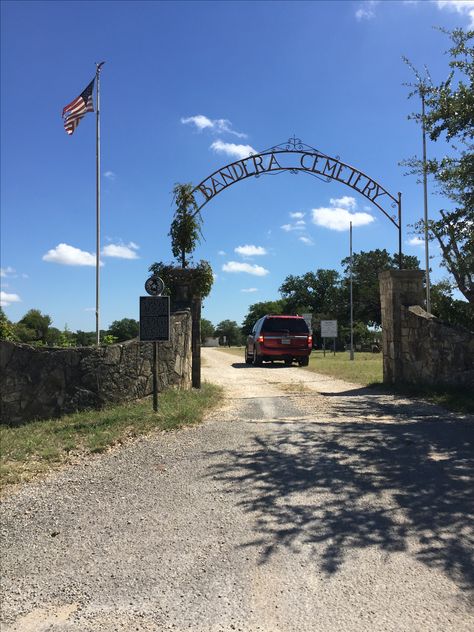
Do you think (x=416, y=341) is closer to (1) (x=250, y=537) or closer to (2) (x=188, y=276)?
(2) (x=188, y=276)

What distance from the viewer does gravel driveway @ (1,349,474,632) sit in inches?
120

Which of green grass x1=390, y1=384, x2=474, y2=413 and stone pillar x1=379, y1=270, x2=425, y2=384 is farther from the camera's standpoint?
stone pillar x1=379, y1=270, x2=425, y2=384

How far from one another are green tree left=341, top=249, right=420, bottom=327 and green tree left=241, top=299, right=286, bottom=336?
22061 mm

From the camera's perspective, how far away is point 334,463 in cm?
566

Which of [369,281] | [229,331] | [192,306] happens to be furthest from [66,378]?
[229,331]

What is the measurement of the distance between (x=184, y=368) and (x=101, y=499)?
574 centimetres

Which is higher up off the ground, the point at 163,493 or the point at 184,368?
the point at 184,368

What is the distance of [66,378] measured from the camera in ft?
28.8

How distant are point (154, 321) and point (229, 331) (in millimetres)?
125280

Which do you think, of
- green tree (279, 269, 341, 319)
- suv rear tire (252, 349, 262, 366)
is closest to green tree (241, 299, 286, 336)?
green tree (279, 269, 341, 319)

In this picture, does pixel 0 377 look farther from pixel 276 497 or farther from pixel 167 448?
pixel 276 497

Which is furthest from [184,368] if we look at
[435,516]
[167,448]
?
[435,516]

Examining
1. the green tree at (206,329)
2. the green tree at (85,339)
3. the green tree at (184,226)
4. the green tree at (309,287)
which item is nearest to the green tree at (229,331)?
the green tree at (206,329)

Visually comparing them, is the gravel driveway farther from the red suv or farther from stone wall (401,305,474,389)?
the red suv
